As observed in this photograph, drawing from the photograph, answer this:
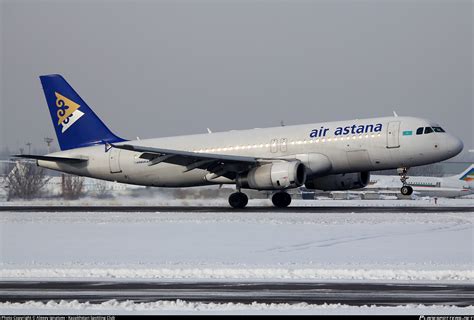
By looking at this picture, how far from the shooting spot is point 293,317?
11945 millimetres

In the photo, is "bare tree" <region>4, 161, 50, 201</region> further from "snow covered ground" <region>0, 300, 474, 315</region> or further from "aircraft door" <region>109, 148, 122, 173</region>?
"snow covered ground" <region>0, 300, 474, 315</region>

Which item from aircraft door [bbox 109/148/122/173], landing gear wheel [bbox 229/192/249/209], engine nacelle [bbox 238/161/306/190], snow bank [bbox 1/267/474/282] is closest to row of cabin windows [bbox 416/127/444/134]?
engine nacelle [bbox 238/161/306/190]

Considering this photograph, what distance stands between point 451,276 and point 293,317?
18.5ft

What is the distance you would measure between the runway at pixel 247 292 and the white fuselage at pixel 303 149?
22923mm

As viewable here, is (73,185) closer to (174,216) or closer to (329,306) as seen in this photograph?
(174,216)

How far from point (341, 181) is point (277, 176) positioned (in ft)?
17.7

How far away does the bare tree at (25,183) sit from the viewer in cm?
5675

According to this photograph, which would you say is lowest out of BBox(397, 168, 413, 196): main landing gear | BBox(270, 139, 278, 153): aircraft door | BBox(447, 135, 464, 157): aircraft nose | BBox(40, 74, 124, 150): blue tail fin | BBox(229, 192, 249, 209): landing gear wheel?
BBox(229, 192, 249, 209): landing gear wheel

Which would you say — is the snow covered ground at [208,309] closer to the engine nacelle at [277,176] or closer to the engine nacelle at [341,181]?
the engine nacelle at [277,176]

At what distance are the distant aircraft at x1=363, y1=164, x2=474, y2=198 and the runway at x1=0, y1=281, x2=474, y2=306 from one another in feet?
221

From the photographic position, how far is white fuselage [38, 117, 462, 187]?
37562mm

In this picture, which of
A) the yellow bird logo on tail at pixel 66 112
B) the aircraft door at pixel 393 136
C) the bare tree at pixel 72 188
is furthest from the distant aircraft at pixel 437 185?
the yellow bird logo on tail at pixel 66 112

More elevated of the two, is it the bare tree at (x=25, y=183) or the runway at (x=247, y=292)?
the bare tree at (x=25, y=183)

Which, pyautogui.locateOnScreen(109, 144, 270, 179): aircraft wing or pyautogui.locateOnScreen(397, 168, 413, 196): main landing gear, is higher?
pyautogui.locateOnScreen(109, 144, 270, 179): aircraft wing
